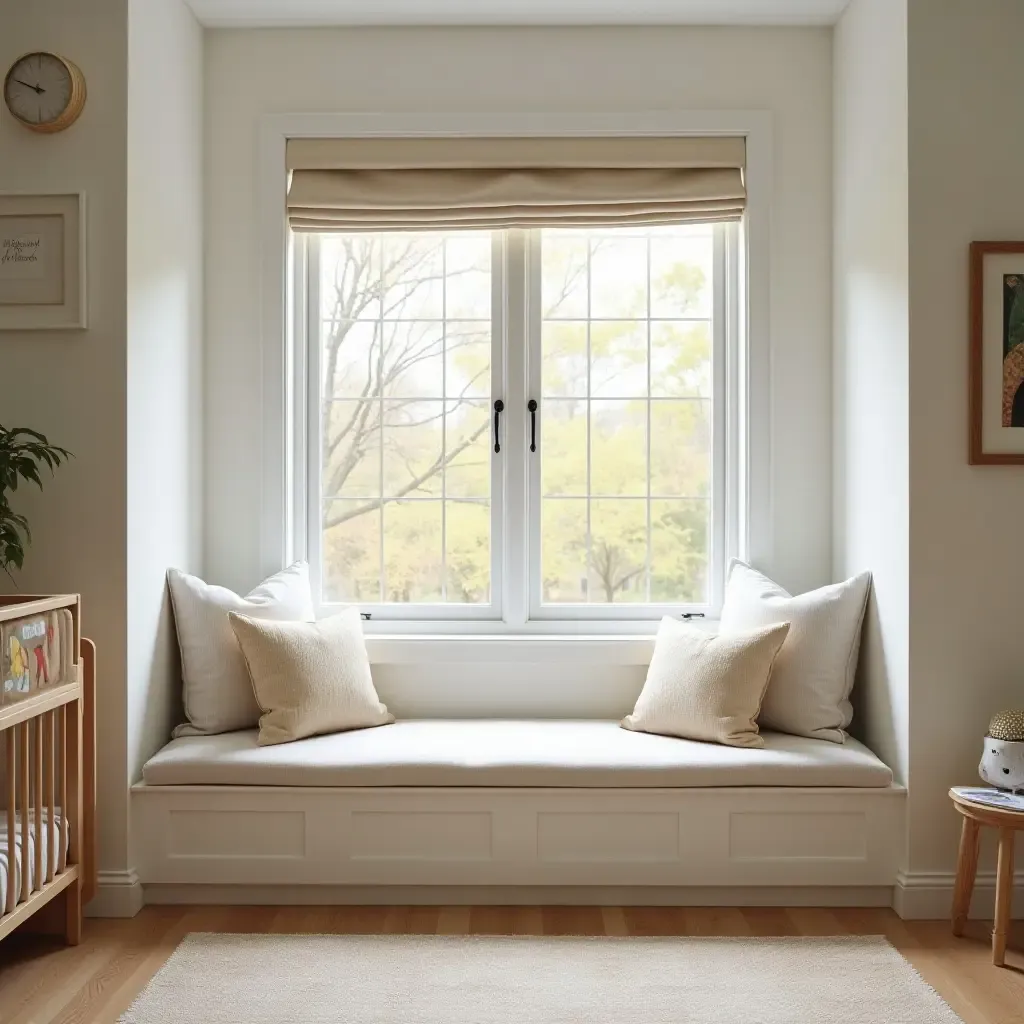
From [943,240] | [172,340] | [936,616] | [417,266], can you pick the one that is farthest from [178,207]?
[936,616]

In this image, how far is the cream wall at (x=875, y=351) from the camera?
114 inches

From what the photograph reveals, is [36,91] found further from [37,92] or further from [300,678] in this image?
[300,678]

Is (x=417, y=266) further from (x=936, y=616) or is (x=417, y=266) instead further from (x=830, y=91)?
(x=936, y=616)

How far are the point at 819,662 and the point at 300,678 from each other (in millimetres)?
1588

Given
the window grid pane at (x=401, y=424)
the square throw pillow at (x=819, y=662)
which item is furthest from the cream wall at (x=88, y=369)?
the square throw pillow at (x=819, y=662)

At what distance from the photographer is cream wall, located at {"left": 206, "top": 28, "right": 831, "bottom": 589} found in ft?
11.3

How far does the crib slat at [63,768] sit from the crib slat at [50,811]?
0.02 m

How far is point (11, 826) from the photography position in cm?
236

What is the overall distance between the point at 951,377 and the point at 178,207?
2414 mm

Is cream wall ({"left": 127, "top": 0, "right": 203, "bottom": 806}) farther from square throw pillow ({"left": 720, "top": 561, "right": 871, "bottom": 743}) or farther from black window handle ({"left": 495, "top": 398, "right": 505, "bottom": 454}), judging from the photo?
square throw pillow ({"left": 720, "top": 561, "right": 871, "bottom": 743})

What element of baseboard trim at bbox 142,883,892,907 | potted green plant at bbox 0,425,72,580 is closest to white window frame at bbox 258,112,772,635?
potted green plant at bbox 0,425,72,580

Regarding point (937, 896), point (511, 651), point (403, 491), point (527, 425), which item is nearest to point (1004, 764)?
point (937, 896)

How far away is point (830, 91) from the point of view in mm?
3473

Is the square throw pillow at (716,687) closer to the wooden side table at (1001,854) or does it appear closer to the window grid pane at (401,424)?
the wooden side table at (1001,854)
